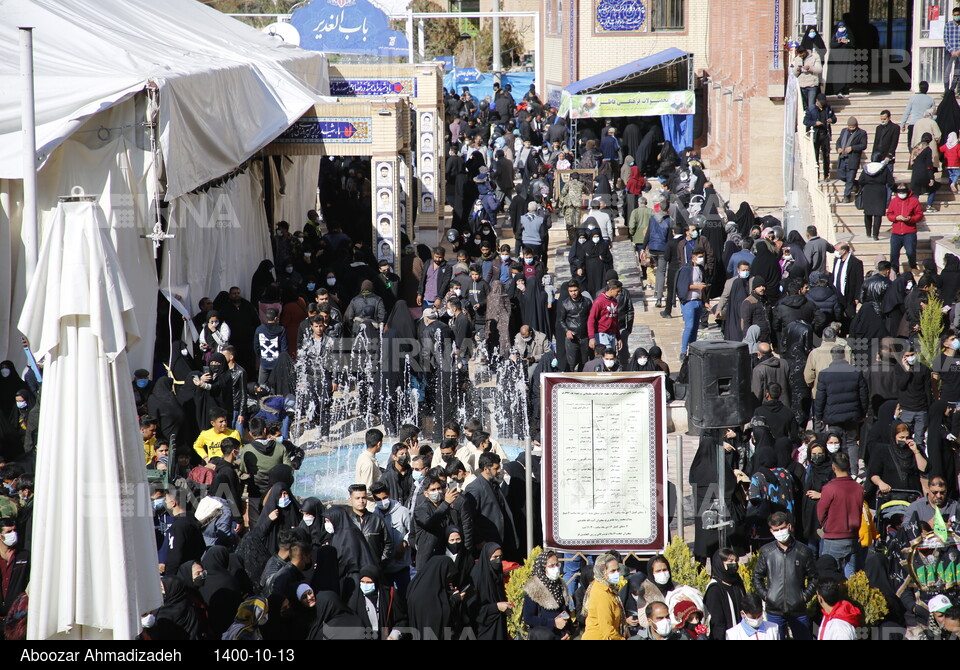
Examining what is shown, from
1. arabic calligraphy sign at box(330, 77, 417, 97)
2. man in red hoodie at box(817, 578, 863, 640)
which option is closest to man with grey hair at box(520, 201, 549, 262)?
arabic calligraphy sign at box(330, 77, 417, 97)

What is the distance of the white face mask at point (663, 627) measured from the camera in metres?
7.22

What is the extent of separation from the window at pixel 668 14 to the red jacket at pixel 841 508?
24657 mm

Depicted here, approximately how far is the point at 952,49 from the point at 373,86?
10.5 meters

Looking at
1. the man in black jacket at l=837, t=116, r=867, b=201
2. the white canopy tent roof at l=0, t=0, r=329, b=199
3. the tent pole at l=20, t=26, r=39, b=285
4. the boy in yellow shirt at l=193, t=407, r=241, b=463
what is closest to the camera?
the boy in yellow shirt at l=193, t=407, r=241, b=463

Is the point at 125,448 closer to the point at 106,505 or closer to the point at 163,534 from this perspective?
the point at 106,505

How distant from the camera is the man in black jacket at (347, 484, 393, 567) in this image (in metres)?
8.43

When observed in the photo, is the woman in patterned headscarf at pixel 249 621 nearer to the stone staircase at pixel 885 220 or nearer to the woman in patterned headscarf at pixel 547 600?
the woman in patterned headscarf at pixel 547 600

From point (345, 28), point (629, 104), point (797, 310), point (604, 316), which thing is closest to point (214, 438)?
point (604, 316)

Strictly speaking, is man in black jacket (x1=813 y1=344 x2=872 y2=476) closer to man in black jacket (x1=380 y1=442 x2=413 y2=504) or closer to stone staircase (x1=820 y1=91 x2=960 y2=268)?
man in black jacket (x1=380 y1=442 x2=413 y2=504)

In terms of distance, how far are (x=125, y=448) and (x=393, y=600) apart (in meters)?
2.17

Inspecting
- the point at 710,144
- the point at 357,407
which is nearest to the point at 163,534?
the point at 357,407

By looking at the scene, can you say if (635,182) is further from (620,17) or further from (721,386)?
(721,386)

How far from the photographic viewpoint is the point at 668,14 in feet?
104

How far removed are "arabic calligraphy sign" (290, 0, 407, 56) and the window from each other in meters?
8.44
